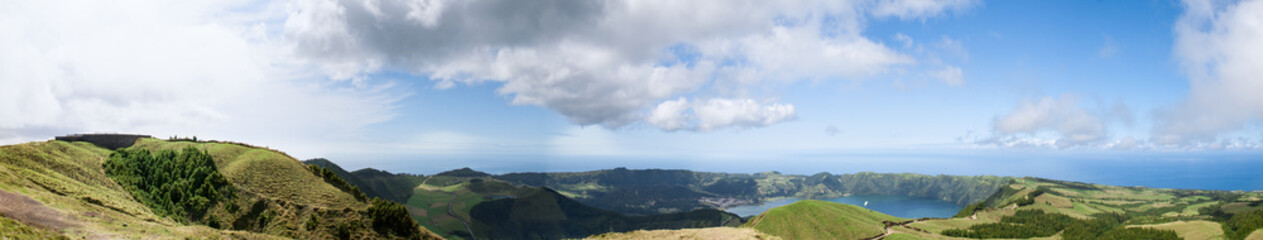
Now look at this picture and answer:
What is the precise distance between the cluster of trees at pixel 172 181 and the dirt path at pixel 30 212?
19.3 metres

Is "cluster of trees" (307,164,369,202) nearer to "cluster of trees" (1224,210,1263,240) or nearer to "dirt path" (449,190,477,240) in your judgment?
"dirt path" (449,190,477,240)

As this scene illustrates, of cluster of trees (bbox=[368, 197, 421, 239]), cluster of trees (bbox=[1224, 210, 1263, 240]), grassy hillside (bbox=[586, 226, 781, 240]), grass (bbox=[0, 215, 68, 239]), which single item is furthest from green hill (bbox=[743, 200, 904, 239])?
grass (bbox=[0, 215, 68, 239])

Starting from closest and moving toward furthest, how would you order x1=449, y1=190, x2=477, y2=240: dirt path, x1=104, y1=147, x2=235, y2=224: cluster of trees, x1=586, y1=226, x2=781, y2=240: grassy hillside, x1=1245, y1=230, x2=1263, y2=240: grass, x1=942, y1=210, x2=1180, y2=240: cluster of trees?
x1=104, y1=147, x2=235, y2=224: cluster of trees, x1=586, y1=226, x2=781, y2=240: grassy hillside, x1=1245, y1=230, x2=1263, y2=240: grass, x1=942, y1=210, x2=1180, y2=240: cluster of trees, x1=449, y1=190, x2=477, y2=240: dirt path

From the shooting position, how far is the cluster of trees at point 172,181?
45.2 m

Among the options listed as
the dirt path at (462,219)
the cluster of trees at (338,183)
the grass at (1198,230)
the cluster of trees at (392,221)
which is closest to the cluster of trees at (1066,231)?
the grass at (1198,230)

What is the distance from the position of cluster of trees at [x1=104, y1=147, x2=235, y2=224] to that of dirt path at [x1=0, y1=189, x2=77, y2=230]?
758 inches

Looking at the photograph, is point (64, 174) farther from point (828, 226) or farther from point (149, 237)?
point (828, 226)

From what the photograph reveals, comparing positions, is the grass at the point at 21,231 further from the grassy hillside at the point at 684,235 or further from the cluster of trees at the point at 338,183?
the grassy hillside at the point at 684,235

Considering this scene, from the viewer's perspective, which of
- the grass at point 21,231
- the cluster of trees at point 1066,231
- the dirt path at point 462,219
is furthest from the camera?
the dirt path at point 462,219

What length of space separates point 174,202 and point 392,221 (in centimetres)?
2110

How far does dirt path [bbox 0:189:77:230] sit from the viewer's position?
78.5ft

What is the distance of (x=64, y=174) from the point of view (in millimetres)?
39781

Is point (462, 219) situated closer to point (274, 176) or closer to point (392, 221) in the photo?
point (274, 176)

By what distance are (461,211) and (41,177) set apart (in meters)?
154
